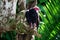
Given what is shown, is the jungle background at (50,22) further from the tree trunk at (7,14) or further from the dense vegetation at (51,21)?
the tree trunk at (7,14)

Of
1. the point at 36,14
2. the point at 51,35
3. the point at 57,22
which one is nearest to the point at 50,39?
the point at 51,35

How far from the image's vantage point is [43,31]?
186 cm

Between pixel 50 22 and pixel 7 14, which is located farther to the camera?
pixel 50 22

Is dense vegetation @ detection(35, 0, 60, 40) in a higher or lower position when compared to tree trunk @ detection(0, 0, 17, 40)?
lower

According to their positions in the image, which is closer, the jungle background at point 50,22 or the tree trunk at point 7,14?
the tree trunk at point 7,14

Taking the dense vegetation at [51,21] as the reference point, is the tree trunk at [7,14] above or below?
above

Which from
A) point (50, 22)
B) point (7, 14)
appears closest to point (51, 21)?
point (50, 22)

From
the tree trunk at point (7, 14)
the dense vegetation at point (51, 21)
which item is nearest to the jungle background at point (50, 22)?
the dense vegetation at point (51, 21)

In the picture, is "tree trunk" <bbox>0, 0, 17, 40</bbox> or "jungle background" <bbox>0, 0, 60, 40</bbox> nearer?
"tree trunk" <bbox>0, 0, 17, 40</bbox>

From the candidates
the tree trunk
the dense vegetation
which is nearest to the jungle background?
the dense vegetation

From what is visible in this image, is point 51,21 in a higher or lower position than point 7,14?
lower

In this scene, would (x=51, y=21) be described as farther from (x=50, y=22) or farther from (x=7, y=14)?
(x=7, y=14)

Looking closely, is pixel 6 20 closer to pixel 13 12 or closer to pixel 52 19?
pixel 13 12

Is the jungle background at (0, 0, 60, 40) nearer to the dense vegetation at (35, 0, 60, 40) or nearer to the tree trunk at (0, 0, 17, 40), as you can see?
the dense vegetation at (35, 0, 60, 40)
